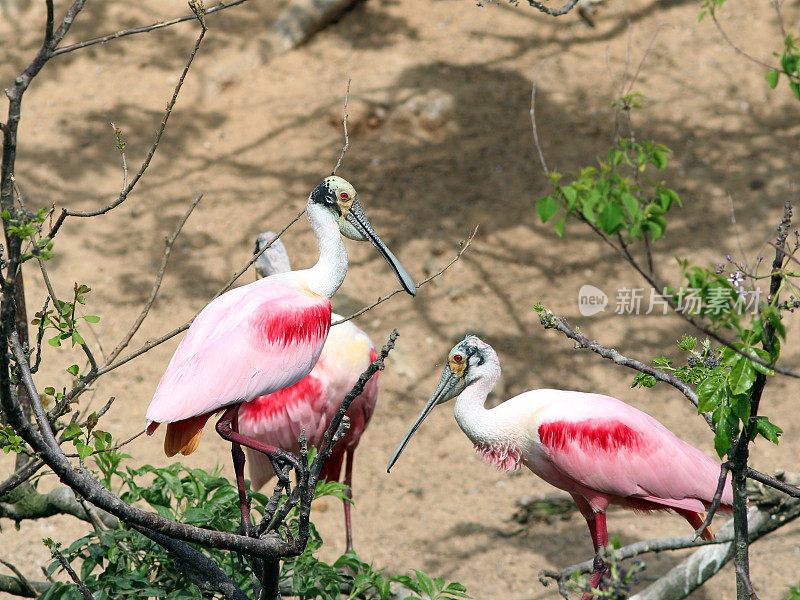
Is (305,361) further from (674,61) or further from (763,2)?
(763,2)

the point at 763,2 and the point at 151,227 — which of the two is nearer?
the point at 151,227

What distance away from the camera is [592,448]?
4055 mm

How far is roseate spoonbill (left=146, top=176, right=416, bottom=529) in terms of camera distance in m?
3.36

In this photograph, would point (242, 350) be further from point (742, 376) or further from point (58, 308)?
point (742, 376)

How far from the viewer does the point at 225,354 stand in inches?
136

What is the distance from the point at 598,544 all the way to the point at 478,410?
2.60 feet

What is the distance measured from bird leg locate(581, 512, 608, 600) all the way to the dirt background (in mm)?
1033

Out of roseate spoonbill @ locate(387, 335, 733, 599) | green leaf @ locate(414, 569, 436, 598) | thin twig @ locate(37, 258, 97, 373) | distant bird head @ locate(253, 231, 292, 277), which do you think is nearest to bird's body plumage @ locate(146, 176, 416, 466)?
thin twig @ locate(37, 258, 97, 373)

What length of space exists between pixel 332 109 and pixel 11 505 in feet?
17.0

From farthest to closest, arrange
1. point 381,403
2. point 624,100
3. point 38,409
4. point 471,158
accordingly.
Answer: point 471,158
point 381,403
point 624,100
point 38,409

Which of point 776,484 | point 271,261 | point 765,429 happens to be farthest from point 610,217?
point 271,261

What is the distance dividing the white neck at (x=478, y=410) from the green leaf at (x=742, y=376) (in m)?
1.91

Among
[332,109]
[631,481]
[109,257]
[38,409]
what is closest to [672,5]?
[332,109]

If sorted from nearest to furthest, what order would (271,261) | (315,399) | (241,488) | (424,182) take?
(241,488) → (315,399) → (271,261) → (424,182)
